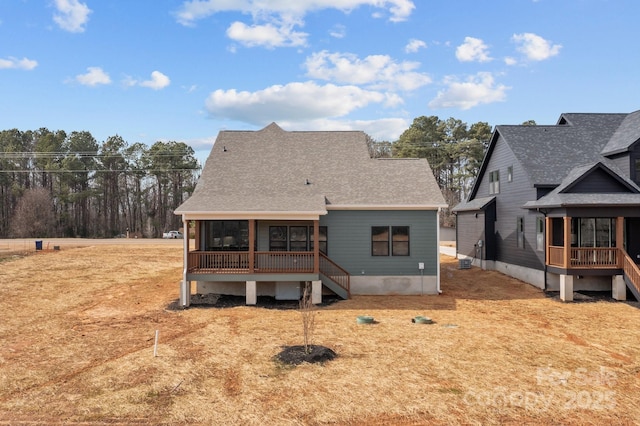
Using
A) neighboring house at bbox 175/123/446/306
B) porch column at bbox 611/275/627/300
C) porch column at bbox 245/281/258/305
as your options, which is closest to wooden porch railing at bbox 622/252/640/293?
porch column at bbox 611/275/627/300

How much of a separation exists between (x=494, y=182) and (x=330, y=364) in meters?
20.0

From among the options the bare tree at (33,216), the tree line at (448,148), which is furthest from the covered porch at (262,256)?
the bare tree at (33,216)

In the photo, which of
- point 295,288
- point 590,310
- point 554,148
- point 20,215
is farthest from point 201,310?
point 20,215

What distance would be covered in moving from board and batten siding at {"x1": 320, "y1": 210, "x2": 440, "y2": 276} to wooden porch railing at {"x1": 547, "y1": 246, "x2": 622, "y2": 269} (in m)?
5.61

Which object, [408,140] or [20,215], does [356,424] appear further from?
[20,215]

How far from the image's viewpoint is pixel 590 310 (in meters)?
15.7

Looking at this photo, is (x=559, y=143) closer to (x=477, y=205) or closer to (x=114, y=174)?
(x=477, y=205)

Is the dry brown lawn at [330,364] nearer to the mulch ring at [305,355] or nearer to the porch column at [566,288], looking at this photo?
the mulch ring at [305,355]

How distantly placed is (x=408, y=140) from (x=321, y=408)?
54.1 meters

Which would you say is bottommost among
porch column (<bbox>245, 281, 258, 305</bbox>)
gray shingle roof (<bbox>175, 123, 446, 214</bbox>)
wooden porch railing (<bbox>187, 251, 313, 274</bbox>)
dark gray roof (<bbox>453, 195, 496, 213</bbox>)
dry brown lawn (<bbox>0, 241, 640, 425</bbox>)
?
dry brown lawn (<bbox>0, 241, 640, 425</bbox>)

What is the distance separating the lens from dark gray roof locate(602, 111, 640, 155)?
19.5 m

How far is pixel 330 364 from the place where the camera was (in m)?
9.52

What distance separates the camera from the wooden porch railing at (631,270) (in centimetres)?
1652

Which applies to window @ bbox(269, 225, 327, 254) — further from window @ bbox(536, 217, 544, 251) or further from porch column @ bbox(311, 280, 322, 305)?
window @ bbox(536, 217, 544, 251)
